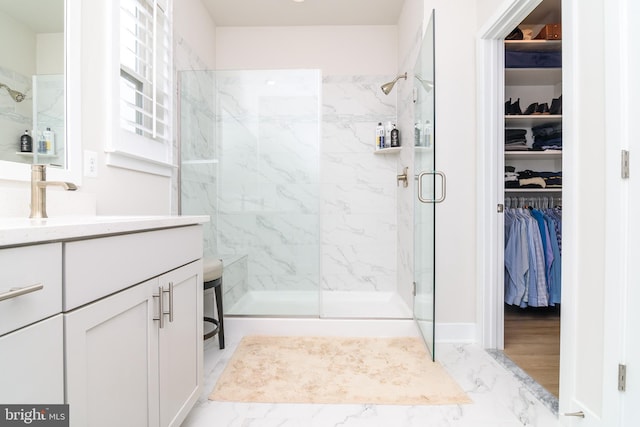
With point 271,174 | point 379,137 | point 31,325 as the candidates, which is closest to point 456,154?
point 379,137

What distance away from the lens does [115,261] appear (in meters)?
0.93

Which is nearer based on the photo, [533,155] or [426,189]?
[426,189]

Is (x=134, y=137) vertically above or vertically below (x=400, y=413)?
above

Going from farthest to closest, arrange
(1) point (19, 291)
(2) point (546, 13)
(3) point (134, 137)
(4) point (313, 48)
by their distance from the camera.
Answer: (4) point (313, 48) < (2) point (546, 13) < (3) point (134, 137) < (1) point (19, 291)

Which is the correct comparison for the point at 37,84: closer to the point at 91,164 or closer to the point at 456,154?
the point at 91,164

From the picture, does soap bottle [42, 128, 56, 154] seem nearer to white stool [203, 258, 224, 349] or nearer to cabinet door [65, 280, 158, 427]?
cabinet door [65, 280, 158, 427]

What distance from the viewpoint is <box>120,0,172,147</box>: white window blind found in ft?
5.96

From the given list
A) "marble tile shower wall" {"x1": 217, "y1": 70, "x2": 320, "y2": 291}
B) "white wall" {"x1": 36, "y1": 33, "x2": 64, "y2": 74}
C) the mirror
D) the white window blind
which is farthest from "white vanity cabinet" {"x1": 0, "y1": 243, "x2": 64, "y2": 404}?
"marble tile shower wall" {"x1": 217, "y1": 70, "x2": 320, "y2": 291}

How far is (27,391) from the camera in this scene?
65 cm

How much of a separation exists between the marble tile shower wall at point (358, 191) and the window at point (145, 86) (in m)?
1.66

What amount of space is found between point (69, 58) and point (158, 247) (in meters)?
0.91

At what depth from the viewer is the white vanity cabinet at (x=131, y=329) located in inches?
31.0

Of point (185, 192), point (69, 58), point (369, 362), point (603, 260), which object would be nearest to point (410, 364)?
point (369, 362)

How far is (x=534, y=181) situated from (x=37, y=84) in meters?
3.36
